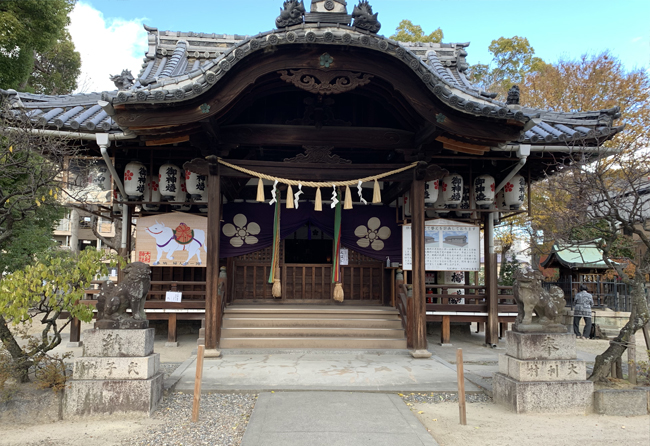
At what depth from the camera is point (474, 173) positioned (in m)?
10.0

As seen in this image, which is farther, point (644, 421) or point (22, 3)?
point (22, 3)

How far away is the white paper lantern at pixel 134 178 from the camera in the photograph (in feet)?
29.9

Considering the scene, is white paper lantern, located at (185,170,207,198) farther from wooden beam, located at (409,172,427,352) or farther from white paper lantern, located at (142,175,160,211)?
wooden beam, located at (409,172,427,352)

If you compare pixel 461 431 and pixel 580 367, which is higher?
pixel 580 367

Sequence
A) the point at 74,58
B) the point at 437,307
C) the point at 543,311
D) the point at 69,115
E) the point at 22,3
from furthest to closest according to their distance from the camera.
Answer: the point at 74,58
the point at 22,3
the point at 437,307
the point at 69,115
the point at 543,311

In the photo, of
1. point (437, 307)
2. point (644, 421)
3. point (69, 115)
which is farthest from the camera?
point (437, 307)

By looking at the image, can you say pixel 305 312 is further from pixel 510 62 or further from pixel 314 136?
pixel 510 62

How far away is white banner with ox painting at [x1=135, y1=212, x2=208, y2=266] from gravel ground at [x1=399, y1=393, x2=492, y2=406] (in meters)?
5.66

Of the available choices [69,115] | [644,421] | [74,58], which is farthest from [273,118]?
[74,58]

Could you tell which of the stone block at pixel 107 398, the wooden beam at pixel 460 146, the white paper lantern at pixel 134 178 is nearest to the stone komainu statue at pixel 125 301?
the stone block at pixel 107 398

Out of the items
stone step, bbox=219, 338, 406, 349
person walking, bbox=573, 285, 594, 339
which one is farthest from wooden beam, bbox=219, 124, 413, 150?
person walking, bbox=573, 285, 594, 339

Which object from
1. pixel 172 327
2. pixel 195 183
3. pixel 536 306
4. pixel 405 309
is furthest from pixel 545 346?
pixel 172 327

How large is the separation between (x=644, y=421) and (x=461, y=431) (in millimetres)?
2393

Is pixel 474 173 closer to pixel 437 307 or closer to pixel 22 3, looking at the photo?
pixel 437 307
